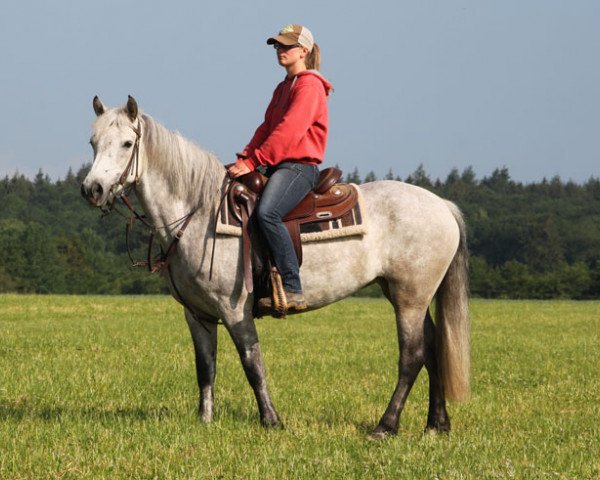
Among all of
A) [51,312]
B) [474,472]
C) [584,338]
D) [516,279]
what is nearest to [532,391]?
[474,472]

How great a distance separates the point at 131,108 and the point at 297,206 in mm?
1703

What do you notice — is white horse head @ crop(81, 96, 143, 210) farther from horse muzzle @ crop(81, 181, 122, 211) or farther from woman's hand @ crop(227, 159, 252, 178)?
woman's hand @ crop(227, 159, 252, 178)

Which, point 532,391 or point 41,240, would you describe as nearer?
point 532,391

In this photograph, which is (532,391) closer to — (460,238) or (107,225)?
(460,238)

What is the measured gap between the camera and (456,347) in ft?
29.3

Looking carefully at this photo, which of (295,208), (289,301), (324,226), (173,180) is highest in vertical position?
(173,180)

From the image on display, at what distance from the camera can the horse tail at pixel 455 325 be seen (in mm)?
8914

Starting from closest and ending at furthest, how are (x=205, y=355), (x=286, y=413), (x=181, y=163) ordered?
(x=181, y=163)
(x=205, y=355)
(x=286, y=413)

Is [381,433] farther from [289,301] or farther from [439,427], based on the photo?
[289,301]

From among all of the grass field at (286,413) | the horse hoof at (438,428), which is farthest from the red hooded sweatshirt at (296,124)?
the horse hoof at (438,428)

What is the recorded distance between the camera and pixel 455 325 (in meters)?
9.02

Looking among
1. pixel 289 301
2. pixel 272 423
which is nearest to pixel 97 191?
pixel 289 301

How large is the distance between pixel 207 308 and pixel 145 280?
296ft

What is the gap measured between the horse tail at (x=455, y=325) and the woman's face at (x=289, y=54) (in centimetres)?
221
